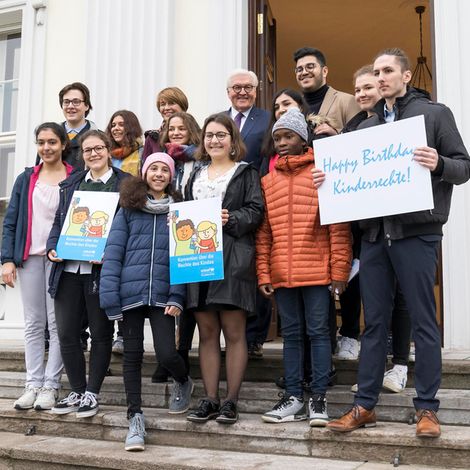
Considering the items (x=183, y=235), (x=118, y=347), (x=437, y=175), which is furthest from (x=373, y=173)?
(x=118, y=347)

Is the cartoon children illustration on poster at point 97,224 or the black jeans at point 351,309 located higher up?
the cartoon children illustration on poster at point 97,224

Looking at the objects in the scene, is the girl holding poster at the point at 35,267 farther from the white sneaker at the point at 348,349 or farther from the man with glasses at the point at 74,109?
the white sneaker at the point at 348,349

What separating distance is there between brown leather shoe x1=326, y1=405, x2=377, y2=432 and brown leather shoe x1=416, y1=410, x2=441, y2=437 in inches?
10.4

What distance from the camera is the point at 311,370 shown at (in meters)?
3.66

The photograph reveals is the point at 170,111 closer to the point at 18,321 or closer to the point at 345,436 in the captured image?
the point at 345,436

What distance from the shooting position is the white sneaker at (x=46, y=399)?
12.9 ft

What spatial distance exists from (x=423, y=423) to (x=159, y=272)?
1.54 metres

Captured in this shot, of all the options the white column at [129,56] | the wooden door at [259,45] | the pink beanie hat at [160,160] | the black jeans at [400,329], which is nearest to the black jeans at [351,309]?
the black jeans at [400,329]

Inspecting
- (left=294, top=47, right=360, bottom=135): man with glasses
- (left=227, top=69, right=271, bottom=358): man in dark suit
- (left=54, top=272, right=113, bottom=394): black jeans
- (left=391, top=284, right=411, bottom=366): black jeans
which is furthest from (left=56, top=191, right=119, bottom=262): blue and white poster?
(left=391, top=284, right=411, bottom=366): black jeans

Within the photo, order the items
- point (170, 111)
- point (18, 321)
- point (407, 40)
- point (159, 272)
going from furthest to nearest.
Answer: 1. point (407, 40)
2. point (18, 321)
3. point (170, 111)
4. point (159, 272)

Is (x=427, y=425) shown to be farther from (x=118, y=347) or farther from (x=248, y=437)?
(x=118, y=347)

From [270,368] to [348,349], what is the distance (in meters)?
0.50

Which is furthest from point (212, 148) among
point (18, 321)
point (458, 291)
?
point (18, 321)

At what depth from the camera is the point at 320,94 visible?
166 inches
